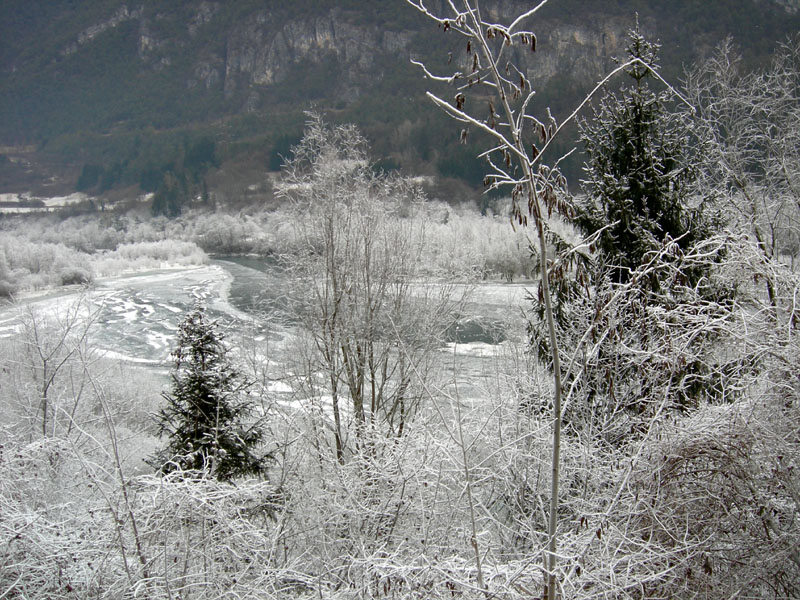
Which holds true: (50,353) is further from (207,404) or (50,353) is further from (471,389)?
(471,389)

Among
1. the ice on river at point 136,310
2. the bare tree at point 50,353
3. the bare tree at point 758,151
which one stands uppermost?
the bare tree at point 758,151

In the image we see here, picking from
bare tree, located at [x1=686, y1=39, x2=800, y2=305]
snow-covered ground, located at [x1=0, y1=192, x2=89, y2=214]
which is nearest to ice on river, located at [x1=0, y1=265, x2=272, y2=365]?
bare tree, located at [x1=686, y1=39, x2=800, y2=305]

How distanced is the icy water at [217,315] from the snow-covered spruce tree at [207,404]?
3807mm

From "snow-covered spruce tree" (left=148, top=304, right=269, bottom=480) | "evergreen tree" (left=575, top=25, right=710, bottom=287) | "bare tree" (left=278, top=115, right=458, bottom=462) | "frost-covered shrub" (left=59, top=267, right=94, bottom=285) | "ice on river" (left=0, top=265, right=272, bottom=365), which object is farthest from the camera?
"frost-covered shrub" (left=59, top=267, right=94, bottom=285)

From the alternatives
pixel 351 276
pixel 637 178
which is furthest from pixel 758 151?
pixel 351 276

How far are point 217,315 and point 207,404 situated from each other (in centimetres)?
1873

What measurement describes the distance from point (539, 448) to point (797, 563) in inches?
148

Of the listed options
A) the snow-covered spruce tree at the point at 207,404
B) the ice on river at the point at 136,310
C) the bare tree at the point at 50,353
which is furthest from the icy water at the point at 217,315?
the snow-covered spruce tree at the point at 207,404

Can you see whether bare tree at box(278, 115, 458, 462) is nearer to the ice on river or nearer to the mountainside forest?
the mountainside forest

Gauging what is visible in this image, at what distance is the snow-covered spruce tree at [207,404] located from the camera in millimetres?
9594

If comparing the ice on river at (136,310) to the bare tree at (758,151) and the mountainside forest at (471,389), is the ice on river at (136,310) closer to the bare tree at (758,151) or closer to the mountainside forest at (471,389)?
the mountainside forest at (471,389)

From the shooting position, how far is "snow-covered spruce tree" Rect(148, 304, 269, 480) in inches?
378

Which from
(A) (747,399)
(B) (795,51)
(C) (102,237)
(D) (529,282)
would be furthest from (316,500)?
(C) (102,237)

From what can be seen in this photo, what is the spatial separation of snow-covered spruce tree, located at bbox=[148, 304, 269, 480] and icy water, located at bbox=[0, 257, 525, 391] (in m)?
3.81
